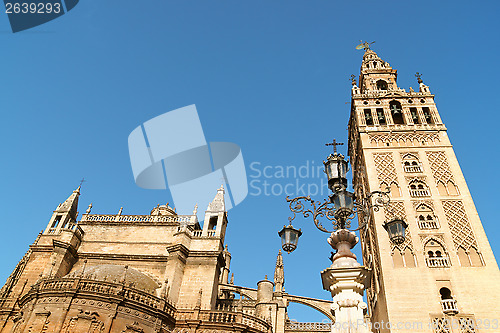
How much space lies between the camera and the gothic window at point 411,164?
25953 mm

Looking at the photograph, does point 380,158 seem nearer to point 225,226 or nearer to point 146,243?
point 225,226

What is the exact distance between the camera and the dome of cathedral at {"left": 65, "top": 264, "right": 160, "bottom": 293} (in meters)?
18.7

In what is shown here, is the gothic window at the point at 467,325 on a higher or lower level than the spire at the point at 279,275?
lower

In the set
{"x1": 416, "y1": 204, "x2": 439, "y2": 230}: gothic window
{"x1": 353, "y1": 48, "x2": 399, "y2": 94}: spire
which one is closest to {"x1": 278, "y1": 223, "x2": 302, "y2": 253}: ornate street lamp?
{"x1": 416, "y1": 204, "x2": 439, "y2": 230}: gothic window

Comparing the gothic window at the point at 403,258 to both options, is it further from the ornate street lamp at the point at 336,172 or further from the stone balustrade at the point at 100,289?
the ornate street lamp at the point at 336,172

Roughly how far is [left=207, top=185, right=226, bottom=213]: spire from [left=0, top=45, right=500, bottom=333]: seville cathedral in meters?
0.08

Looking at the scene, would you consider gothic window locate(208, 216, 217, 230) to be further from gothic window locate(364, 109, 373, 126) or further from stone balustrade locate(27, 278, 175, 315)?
gothic window locate(364, 109, 373, 126)

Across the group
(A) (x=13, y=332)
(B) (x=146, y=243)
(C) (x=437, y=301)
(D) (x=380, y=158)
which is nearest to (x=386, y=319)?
(C) (x=437, y=301)

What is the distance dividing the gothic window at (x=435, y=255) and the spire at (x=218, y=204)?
1270 centimetres

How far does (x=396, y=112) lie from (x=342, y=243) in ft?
86.3

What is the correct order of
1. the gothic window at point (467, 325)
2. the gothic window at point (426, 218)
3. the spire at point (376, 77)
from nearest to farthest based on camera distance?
1. the gothic window at point (467, 325)
2. the gothic window at point (426, 218)
3. the spire at point (376, 77)

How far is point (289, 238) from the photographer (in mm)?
8688

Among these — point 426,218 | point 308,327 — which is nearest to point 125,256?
point 308,327

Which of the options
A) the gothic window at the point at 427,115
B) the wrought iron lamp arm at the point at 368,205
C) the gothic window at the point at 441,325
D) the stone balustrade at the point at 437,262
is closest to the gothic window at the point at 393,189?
the stone balustrade at the point at 437,262
